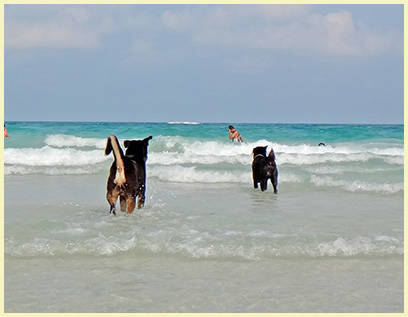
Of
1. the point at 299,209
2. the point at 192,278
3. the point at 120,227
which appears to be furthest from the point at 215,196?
the point at 192,278

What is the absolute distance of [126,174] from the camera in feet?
21.3

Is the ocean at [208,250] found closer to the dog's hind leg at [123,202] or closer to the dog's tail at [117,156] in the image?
the dog's hind leg at [123,202]

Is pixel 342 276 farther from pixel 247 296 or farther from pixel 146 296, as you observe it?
pixel 146 296

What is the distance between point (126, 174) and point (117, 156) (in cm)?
32

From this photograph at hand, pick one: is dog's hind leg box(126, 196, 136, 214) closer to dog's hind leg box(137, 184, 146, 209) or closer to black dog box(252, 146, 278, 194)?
dog's hind leg box(137, 184, 146, 209)

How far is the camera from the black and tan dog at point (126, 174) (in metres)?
6.34

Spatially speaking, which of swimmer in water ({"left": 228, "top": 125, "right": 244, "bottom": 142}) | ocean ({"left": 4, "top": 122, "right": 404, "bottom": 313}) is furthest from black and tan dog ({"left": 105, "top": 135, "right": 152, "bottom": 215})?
swimmer in water ({"left": 228, "top": 125, "right": 244, "bottom": 142})

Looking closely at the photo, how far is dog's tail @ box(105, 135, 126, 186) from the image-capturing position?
617 cm

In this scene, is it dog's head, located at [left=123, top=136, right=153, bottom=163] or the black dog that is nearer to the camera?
dog's head, located at [left=123, top=136, right=153, bottom=163]

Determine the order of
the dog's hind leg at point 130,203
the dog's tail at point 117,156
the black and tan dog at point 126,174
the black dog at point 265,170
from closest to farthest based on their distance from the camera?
the dog's tail at point 117,156, the black and tan dog at point 126,174, the dog's hind leg at point 130,203, the black dog at point 265,170

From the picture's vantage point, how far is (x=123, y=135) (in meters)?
→ 37.8

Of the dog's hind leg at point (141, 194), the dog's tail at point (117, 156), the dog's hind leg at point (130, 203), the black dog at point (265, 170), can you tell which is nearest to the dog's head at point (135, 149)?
the dog's hind leg at point (141, 194)

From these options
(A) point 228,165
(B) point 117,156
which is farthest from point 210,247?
(A) point 228,165

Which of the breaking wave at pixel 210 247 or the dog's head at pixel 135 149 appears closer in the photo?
the breaking wave at pixel 210 247
